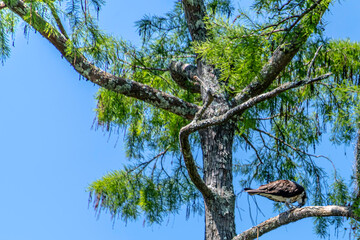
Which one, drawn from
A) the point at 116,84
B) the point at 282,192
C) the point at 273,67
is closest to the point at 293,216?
the point at 282,192

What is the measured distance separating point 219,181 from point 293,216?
0.70m

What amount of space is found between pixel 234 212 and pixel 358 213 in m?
0.92

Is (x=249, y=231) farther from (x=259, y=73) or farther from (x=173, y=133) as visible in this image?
(x=173, y=133)

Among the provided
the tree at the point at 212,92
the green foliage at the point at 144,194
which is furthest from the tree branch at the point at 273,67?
→ the green foliage at the point at 144,194

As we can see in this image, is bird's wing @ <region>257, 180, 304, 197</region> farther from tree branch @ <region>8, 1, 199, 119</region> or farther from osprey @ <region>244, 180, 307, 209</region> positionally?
tree branch @ <region>8, 1, 199, 119</region>

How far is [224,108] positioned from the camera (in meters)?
3.66

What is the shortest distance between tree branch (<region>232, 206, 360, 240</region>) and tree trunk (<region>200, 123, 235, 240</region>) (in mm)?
203

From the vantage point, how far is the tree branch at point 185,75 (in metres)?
4.04

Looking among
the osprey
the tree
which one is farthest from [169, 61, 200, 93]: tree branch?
the osprey

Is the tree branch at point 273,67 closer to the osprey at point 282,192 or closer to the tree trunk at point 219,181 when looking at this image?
the tree trunk at point 219,181

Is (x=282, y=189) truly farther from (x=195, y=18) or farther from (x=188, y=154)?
(x=195, y=18)

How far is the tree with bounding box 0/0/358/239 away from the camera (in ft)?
10.2

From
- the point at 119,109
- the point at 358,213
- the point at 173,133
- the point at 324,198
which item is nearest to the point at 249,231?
the point at 358,213

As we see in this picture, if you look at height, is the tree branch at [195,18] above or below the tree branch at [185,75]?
above
